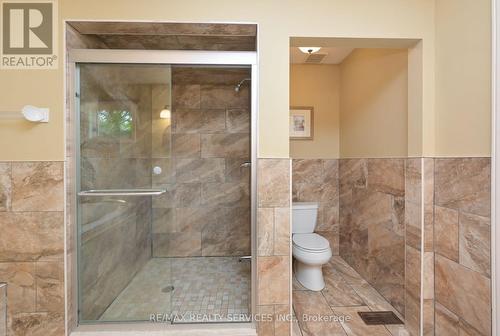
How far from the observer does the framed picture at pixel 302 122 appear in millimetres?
2936

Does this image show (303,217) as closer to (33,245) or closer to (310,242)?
(310,242)

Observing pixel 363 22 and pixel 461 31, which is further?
pixel 363 22

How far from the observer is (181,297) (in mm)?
2061

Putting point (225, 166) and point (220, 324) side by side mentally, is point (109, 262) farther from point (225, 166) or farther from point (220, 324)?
point (225, 166)

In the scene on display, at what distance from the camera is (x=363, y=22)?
1614mm

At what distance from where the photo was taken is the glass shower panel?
1717mm

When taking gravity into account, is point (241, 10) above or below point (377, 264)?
above

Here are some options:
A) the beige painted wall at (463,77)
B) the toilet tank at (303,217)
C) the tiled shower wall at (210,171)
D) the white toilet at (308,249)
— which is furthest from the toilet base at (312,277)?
the beige painted wall at (463,77)

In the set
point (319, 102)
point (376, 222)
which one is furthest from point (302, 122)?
point (376, 222)

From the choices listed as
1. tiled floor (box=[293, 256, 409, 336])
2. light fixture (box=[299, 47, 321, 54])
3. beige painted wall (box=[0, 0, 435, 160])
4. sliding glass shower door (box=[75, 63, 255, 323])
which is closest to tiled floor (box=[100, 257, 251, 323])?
sliding glass shower door (box=[75, 63, 255, 323])

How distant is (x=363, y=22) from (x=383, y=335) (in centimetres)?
208

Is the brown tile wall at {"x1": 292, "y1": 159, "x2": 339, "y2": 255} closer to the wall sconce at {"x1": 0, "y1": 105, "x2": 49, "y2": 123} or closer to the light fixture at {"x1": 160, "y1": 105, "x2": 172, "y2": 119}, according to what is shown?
the light fixture at {"x1": 160, "y1": 105, "x2": 172, "y2": 119}

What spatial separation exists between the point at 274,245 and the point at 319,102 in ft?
6.57

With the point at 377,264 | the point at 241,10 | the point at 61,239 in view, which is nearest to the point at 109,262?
the point at 61,239
